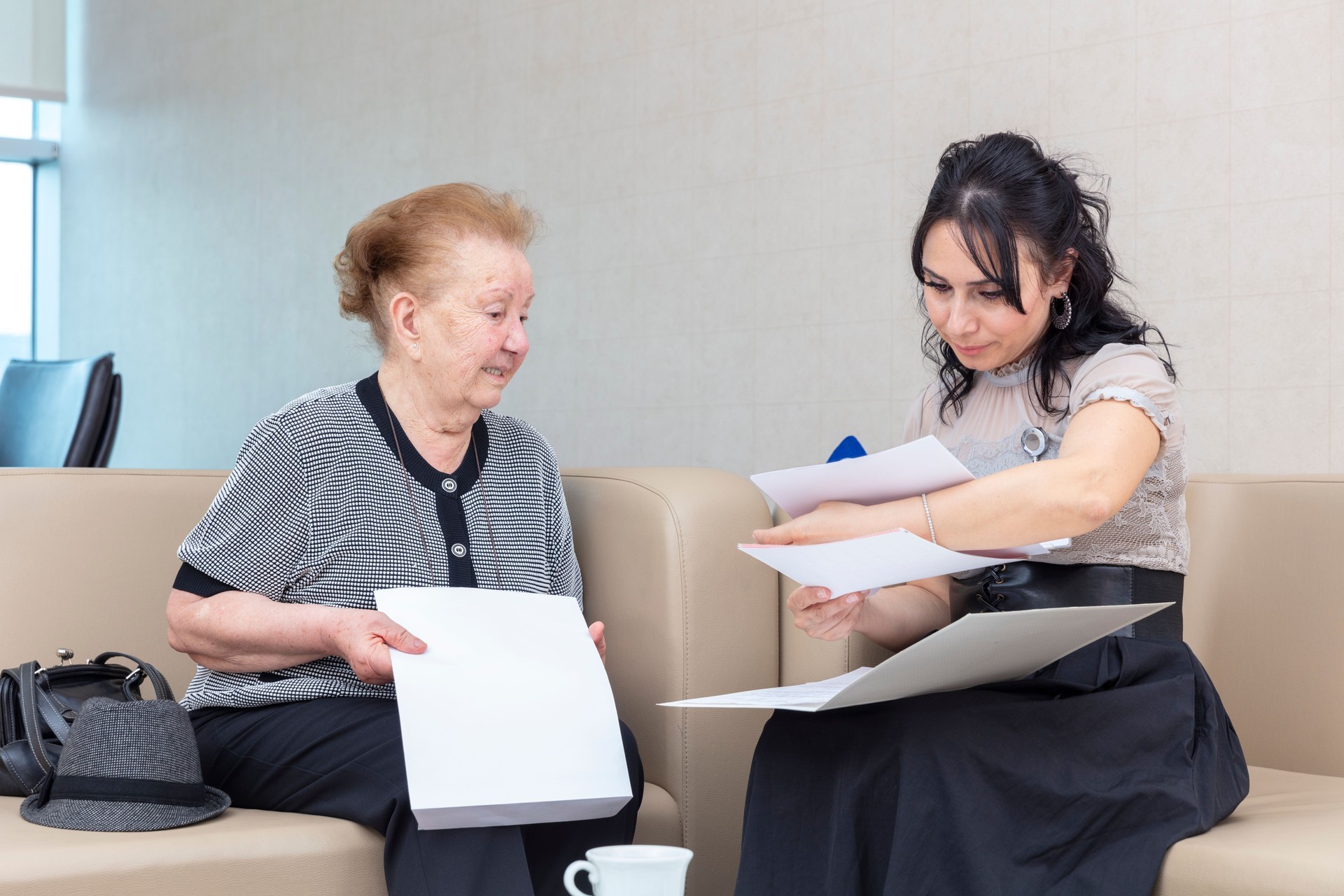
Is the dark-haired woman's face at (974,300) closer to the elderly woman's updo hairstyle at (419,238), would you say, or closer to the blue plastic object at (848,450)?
the blue plastic object at (848,450)

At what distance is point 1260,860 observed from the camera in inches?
44.2

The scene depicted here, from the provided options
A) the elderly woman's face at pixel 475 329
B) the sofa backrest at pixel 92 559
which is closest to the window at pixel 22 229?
the sofa backrest at pixel 92 559

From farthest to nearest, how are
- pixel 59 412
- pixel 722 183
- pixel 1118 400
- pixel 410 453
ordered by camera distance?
pixel 59 412, pixel 722 183, pixel 410 453, pixel 1118 400

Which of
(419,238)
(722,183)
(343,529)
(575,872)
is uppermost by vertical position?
(722,183)

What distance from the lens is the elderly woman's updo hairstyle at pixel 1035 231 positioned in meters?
1.37

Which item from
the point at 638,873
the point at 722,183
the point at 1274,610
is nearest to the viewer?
the point at 638,873

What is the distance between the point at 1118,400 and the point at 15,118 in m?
7.52

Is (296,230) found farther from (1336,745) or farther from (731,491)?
(1336,745)

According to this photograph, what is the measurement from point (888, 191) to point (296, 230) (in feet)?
9.20

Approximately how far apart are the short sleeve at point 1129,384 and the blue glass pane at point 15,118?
726cm

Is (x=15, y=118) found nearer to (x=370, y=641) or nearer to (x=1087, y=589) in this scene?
(x=370, y=641)

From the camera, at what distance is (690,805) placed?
65.6 inches

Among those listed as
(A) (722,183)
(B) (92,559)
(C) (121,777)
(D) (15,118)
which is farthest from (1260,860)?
(D) (15,118)

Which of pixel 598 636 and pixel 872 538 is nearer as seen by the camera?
pixel 872 538
